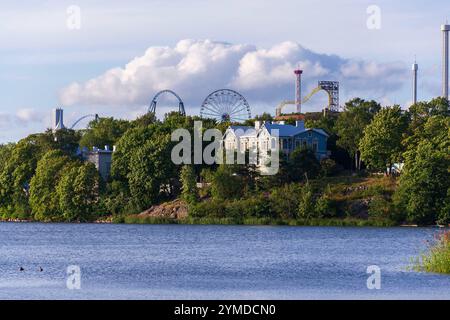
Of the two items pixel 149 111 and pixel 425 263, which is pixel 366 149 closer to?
pixel 149 111

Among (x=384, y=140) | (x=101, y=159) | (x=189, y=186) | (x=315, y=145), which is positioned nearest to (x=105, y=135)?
(x=101, y=159)

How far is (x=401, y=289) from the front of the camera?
43.4 m

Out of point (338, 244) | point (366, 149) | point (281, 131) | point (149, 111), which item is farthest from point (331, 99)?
point (338, 244)

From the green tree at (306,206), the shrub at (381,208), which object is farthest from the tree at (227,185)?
the shrub at (381,208)

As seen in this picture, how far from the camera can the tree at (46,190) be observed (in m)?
118

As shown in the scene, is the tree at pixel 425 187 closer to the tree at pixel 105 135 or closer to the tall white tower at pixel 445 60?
the tall white tower at pixel 445 60

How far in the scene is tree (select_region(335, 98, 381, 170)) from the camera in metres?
120

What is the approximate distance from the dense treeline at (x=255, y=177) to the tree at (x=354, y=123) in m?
0.11

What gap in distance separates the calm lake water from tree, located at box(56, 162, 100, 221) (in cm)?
2358

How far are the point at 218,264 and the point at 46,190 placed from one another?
214ft

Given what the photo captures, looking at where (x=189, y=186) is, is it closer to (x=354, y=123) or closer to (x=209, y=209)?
(x=209, y=209)

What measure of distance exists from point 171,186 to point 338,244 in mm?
48827

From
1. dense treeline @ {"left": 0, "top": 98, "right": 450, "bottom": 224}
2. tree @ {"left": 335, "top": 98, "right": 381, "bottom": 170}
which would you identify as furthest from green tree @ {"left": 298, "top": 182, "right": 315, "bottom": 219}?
tree @ {"left": 335, "top": 98, "right": 381, "bottom": 170}

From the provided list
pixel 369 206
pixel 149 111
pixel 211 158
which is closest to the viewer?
pixel 369 206
